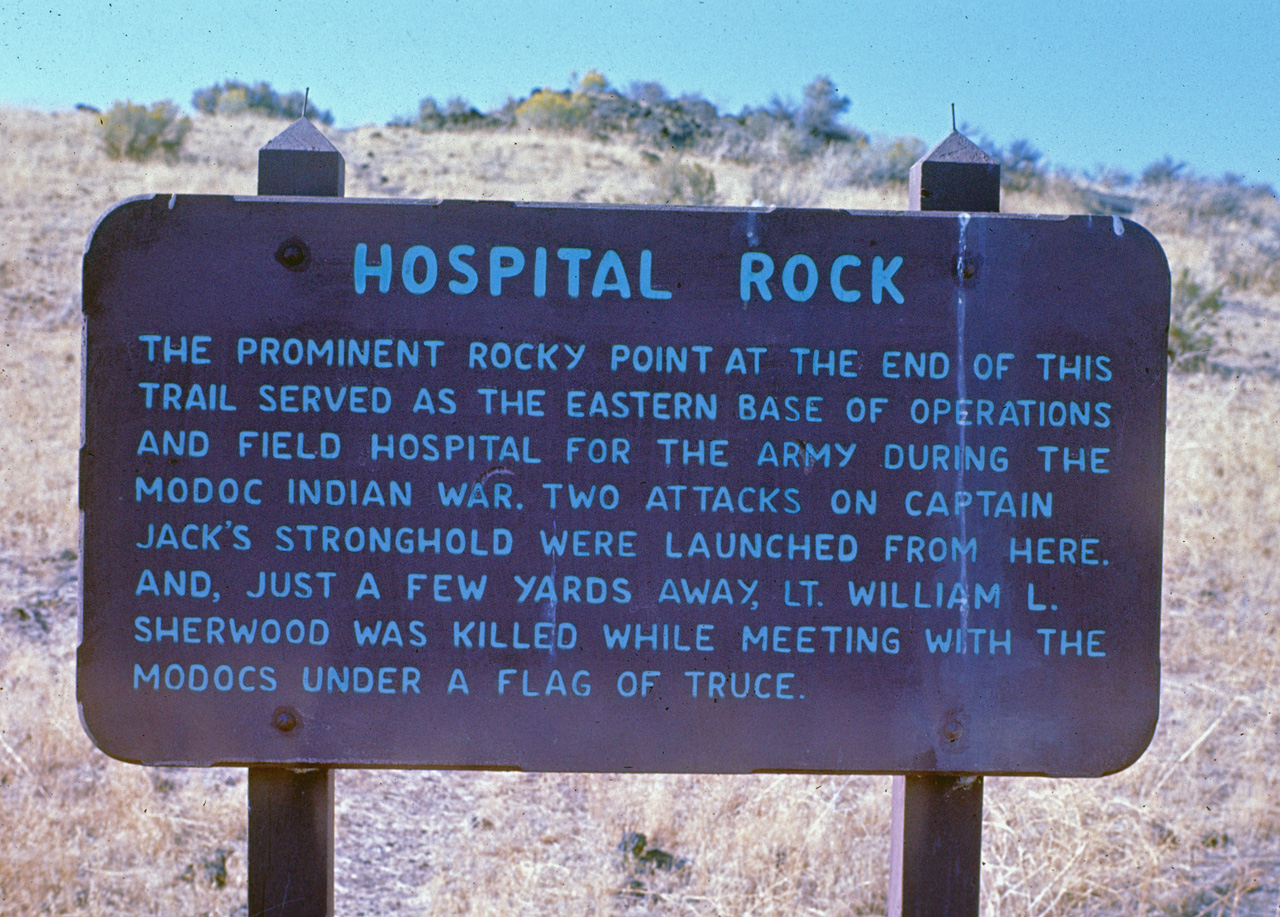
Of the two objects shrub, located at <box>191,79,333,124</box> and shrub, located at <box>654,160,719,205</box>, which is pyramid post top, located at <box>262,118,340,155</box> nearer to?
shrub, located at <box>654,160,719,205</box>

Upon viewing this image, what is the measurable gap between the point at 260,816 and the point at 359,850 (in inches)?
63.7

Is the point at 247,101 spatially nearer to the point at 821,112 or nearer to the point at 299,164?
the point at 821,112

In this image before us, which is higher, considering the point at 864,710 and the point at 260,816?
the point at 864,710

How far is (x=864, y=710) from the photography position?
1989 millimetres

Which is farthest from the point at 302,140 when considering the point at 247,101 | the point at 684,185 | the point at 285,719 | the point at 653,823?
the point at 247,101

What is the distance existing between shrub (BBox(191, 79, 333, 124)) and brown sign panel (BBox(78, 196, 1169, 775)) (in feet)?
73.0

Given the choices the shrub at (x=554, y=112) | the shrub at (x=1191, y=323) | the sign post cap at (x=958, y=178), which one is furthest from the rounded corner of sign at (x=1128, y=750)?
the shrub at (x=554, y=112)

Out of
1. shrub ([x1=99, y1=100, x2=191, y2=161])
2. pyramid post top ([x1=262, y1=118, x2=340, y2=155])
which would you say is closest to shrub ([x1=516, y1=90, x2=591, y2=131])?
shrub ([x1=99, y1=100, x2=191, y2=161])

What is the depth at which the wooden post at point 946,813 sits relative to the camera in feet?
7.00

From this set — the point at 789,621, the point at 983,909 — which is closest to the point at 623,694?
the point at 789,621

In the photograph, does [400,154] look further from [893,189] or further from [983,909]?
[983,909]

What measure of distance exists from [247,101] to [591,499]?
27.2m

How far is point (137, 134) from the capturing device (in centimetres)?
1559

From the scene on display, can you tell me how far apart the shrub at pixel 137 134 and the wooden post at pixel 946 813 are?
1616cm
